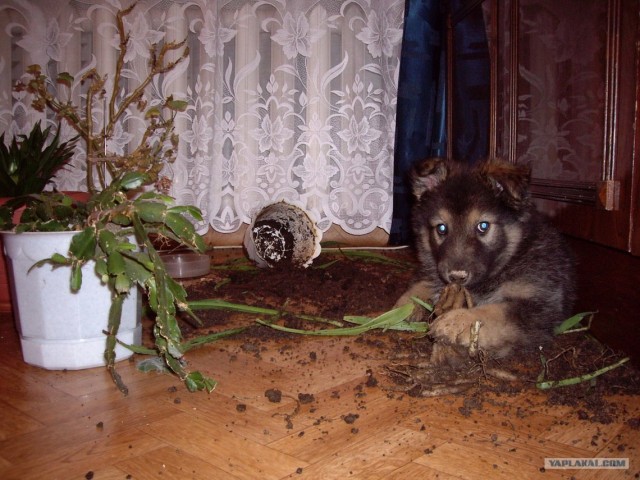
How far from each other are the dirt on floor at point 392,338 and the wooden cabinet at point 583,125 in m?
0.30

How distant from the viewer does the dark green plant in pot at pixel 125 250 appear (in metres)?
1.66

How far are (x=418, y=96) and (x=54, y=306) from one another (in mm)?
3529

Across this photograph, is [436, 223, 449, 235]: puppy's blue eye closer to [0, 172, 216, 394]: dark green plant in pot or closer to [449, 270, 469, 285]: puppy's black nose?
[449, 270, 469, 285]: puppy's black nose

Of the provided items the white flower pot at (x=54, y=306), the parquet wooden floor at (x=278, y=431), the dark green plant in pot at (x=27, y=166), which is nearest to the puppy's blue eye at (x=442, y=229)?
the parquet wooden floor at (x=278, y=431)

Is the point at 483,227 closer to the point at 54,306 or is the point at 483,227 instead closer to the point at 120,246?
the point at 120,246

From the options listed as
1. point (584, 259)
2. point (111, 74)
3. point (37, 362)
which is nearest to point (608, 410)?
point (584, 259)

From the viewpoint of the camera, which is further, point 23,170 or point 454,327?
point 23,170

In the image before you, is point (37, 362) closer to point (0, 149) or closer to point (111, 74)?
point (0, 149)

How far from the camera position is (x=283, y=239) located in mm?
3672

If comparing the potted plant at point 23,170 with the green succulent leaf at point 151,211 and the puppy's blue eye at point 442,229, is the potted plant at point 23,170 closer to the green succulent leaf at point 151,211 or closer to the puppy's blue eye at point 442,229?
the green succulent leaf at point 151,211

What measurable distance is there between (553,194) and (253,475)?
6.61 ft

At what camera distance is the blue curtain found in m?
4.51

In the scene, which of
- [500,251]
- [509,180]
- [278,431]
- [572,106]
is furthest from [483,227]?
[278,431]

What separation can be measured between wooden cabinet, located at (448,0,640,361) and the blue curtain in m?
0.95
